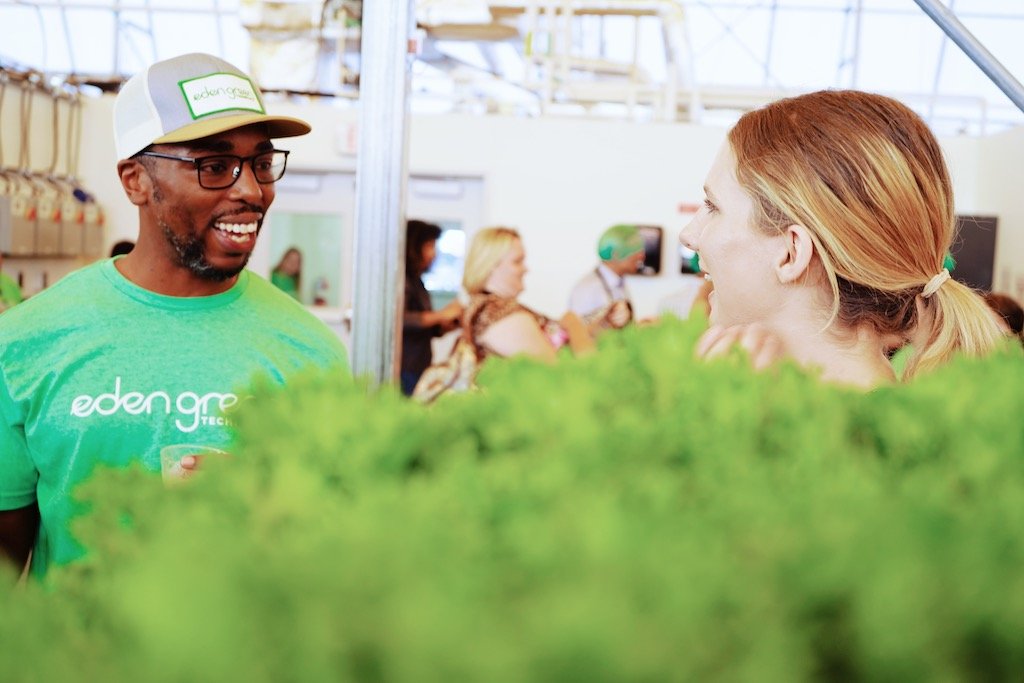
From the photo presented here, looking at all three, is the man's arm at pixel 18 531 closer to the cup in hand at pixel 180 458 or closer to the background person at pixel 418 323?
the cup in hand at pixel 180 458

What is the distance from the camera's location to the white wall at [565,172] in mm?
8703

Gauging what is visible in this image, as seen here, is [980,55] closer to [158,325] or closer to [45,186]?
[158,325]

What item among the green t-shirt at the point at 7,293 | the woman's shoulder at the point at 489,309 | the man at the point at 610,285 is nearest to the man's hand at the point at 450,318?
the man at the point at 610,285

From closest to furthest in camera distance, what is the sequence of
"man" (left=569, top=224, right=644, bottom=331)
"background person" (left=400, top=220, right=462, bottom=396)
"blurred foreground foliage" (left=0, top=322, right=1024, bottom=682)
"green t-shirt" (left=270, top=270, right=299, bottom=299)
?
"blurred foreground foliage" (left=0, top=322, right=1024, bottom=682) < "background person" (left=400, top=220, right=462, bottom=396) < "man" (left=569, top=224, right=644, bottom=331) < "green t-shirt" (left=270, top=270, right=299, bottom=299)

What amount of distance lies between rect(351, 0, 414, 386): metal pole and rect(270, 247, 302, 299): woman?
23.9ft

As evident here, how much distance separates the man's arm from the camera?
1.88m

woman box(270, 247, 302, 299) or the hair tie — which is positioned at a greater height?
the hair tie

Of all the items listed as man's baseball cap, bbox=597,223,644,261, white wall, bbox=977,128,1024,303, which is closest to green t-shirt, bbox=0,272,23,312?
man's baseball cap, bbox=597,223,644,261

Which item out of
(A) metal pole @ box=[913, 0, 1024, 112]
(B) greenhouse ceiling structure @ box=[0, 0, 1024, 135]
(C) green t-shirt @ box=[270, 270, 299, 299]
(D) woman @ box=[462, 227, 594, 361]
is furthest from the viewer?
(B) greenhouse ceiling structure @ box=[0, 0, 1024, 135]

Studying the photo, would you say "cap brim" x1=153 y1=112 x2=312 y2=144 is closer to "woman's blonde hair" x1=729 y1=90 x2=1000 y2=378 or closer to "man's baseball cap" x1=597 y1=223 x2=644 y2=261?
"woman's blonde hair" x1=729 y1=90 x2=1000 y2=378

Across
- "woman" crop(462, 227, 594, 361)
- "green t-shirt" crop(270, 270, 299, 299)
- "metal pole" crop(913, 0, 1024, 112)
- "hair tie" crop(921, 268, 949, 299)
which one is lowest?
"green t-shirt" crop(270, 270, 299, 299)

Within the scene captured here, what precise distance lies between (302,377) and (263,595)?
12.4 inches

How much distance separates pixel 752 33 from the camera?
13.9 meters

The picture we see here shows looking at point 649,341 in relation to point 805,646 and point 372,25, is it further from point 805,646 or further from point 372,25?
point 372,25
